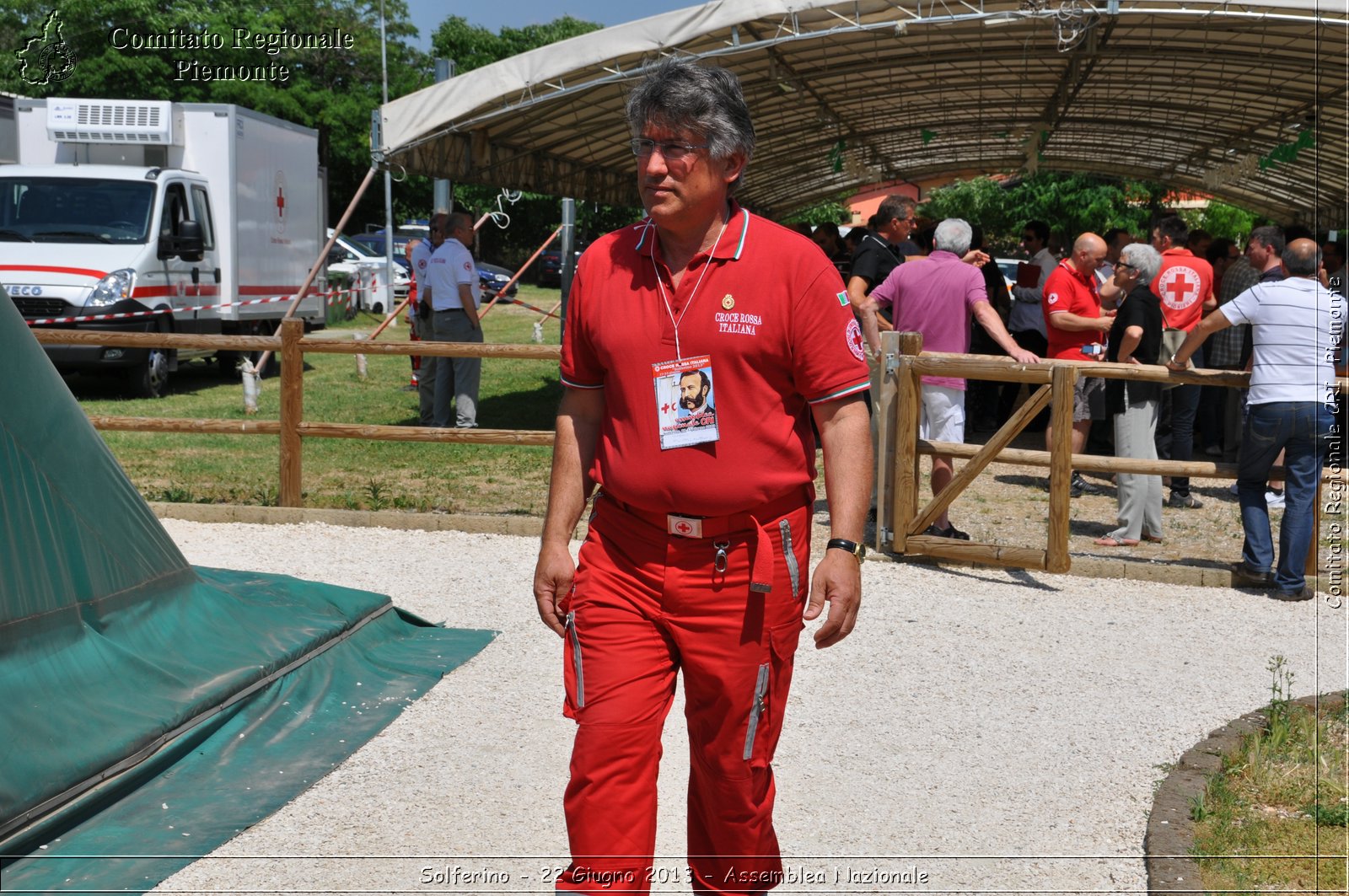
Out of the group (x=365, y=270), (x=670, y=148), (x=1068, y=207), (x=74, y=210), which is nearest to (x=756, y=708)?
(x=670, y=148)

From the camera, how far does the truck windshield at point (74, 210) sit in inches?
588

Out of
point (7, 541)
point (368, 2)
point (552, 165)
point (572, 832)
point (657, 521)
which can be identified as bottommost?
point (572, 832)

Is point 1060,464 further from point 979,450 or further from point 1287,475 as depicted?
point 1287,475

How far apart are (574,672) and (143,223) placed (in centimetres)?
1371

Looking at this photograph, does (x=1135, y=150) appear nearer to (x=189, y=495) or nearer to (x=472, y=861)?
(x=189, y=495)

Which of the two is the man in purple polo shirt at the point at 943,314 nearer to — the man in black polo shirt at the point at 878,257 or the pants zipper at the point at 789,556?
the man in black polo shirt at the point at 878,257

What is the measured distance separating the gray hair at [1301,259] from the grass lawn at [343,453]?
4.26 meters

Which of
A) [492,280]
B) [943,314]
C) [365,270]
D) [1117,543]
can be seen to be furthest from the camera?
[492,280]

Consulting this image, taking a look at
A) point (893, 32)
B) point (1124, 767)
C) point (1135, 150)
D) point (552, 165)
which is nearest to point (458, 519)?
point (1124, 767)

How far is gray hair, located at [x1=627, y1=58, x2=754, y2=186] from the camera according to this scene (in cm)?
294

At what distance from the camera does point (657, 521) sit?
298cm

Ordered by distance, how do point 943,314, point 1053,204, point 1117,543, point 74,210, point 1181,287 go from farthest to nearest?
1. point 1053,204
2. point 74,210
3. point 1181,287
4. point 1117,543
5. point 943,314

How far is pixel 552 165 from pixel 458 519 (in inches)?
350

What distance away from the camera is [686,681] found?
2973 millimetres
